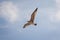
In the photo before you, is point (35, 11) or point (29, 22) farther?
point (29, 22)

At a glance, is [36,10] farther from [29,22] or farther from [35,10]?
[29,22]

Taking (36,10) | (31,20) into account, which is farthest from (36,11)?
(31,20)

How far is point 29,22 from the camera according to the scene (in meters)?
32.6

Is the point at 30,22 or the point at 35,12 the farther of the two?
the point at 30,22

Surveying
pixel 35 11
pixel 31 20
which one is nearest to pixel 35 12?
pixel 35 11

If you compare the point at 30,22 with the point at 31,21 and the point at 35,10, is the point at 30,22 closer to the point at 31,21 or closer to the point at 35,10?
the point at 31,21

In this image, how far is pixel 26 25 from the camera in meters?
33.4

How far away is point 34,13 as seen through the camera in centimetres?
2833

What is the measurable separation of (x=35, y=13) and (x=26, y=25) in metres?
5.97

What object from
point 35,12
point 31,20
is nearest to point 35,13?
point 35,12

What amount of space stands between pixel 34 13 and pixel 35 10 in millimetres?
535

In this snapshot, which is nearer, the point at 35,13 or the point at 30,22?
the point at 35,13

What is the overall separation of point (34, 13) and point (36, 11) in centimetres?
76

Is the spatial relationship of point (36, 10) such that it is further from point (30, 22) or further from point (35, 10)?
point (30, 22)
